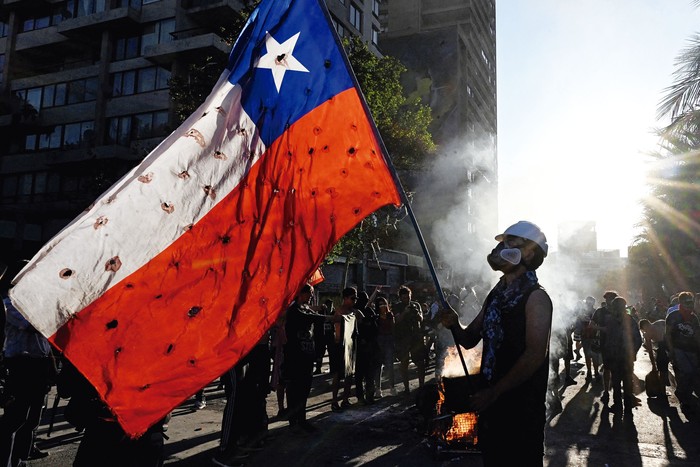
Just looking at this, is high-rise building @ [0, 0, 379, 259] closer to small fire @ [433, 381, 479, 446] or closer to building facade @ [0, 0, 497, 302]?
building facade @ [0, 0, 497, 302]

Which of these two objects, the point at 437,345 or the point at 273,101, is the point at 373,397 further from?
the point at 273,101

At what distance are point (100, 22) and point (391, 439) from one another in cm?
3218

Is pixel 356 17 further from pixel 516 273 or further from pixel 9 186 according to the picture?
pixel 516 273

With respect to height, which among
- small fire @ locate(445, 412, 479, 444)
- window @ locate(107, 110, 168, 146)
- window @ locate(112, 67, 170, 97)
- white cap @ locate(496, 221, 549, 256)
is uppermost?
window @ locate(112, 67, 170, 97)

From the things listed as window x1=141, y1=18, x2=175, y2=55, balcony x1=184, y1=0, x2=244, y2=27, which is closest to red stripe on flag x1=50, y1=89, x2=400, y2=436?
balcony x1=184, y1=0, x2=244, y2=27

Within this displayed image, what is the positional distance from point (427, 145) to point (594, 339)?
11.3 m

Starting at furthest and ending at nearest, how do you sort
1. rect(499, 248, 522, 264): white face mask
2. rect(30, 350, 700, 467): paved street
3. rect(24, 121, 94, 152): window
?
1. rect(24, 121, 94, 152): window
2. rect(30, 350, 700, 467): paved street
3. rect(499, 248, 522, 264): white face mask

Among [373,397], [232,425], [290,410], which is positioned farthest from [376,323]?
[232,425]

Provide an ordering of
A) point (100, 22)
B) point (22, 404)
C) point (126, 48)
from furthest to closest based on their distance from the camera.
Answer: point (126, 48) < point (100, 22) < point (22, 404)

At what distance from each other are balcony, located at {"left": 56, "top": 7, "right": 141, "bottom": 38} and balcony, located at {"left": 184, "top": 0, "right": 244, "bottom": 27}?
131 inches

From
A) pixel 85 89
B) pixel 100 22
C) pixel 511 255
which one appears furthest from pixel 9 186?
pixel 511 255

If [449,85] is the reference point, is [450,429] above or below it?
below

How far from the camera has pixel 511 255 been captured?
3037 mm

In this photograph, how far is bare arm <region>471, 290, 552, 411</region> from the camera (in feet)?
9.03
